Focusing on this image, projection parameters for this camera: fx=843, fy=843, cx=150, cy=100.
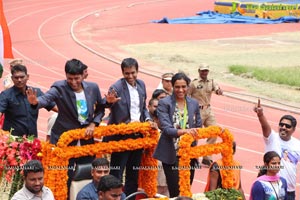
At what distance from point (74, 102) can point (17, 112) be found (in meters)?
1.25

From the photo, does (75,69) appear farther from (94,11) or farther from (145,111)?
(94,11)

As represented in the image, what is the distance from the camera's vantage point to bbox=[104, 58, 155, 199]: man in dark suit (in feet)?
31.9

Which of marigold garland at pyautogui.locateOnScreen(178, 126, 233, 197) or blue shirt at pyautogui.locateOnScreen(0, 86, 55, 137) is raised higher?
blue shirt at pyautogui.locateOnScreen(0, 86, 55, 137)

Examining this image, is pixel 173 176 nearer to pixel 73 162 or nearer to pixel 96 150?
pixel 96 150

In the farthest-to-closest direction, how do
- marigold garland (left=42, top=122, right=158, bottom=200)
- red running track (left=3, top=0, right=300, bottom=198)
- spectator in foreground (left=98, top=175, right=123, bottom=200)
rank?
red running track (left=3, top=0, right=300, bottom=198)
marigold garland (left=42, top=122, right=158, bottom=200)
spectator in foreground (left=98, top=175, right=123, bottom=200)

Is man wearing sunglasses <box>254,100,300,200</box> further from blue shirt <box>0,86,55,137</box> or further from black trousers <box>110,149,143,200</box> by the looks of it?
blue shirt <box>0,86,55,137</box>

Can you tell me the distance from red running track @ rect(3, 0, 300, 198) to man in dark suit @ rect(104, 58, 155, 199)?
126 inches

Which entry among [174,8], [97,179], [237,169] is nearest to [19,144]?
[97,179]

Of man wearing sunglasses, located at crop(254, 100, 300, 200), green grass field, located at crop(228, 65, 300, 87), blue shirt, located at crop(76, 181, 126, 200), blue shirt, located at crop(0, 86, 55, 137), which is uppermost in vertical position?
green grass field, located at crop(228, 65, 300, 87)

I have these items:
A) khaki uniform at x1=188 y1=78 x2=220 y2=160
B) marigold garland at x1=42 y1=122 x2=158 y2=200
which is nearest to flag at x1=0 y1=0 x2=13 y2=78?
khaki uniform at x1=188 y1=78 x2=220 y2=160

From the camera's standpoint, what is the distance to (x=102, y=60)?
1011 inches

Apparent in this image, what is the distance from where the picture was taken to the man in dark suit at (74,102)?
9211 millimetres

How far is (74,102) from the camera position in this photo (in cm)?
928

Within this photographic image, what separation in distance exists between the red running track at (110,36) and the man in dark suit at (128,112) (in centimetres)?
321
